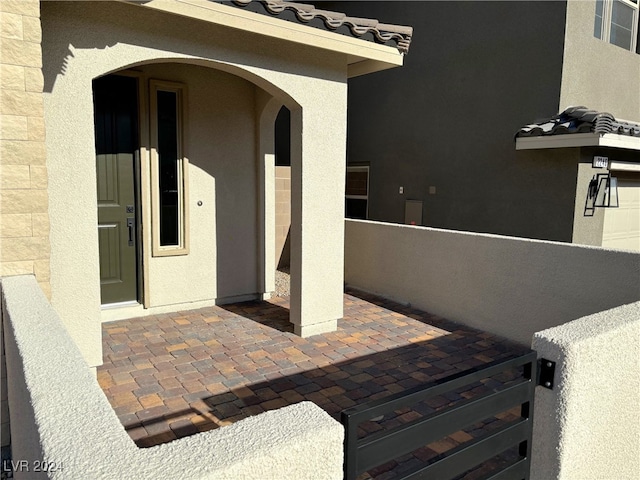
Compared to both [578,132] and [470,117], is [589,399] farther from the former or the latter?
[470,117]

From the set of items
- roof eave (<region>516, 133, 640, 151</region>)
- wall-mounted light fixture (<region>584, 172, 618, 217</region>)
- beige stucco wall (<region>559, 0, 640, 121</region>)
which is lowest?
wall-mounted light fixture (<region>584, 172, 618, 217</region>)

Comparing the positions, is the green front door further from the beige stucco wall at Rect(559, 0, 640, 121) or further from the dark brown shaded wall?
the beige stucco wall at Rect(559, 0, 640, 121)

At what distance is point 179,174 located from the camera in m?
6.35

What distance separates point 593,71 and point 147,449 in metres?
10.1

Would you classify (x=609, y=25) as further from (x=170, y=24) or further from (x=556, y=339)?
(x=556, y=339)

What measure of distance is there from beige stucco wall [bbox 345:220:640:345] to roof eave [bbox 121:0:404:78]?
2556 millimetres

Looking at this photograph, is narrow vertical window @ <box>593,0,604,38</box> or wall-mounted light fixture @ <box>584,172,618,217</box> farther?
narrow vertical window @ <box>593,0,604,38</box>

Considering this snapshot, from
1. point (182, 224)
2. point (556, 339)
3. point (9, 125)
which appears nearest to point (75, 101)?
point (9, 125)

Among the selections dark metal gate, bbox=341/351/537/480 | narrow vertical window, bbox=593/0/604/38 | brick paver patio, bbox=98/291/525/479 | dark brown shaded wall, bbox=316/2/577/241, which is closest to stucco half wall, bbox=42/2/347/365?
brick paver patio, bbox=98/291/525/479

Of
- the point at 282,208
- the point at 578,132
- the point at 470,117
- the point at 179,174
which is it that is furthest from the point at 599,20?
the point at 179,174

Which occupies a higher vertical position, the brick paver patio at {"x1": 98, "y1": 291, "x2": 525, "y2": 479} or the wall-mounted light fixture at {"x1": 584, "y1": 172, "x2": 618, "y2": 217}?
the wall-mounted light fixture at {"x1": 584, "y1": 172, "x2": 618, "y2": 217}

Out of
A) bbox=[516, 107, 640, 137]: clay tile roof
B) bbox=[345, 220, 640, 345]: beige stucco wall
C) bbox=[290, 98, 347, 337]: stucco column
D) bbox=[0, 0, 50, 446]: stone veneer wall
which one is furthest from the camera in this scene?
bbox=[516, 107, 640, 137]: clay tile roof

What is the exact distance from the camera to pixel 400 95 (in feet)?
36.5

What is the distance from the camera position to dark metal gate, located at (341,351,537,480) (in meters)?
1.69
